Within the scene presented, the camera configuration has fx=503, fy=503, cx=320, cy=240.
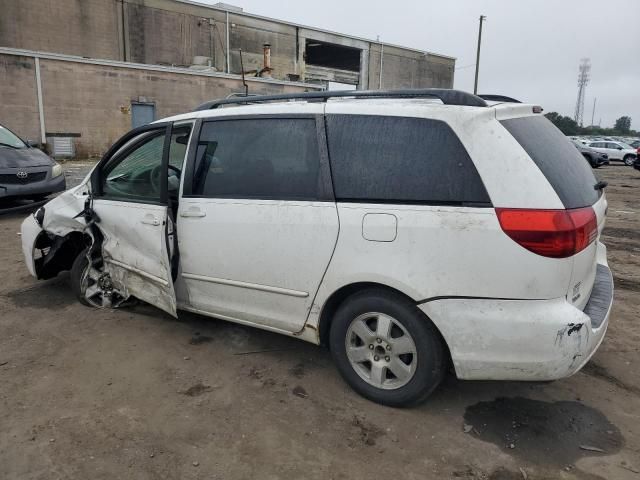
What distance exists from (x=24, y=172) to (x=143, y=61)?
2199 centimetres

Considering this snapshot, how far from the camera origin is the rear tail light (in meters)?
2.39

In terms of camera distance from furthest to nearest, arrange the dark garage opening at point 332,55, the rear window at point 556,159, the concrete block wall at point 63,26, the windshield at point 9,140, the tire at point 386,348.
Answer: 1. the dark garage opening at point 332,55
2. the concrete block wall at point 63,26
3. the windshield at point 9,140
4. the tire at point 386,348
5. the rear window at point 556,159

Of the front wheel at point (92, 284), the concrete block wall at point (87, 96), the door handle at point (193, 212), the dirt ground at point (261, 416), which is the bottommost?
the dirt ground at point (261, 416)

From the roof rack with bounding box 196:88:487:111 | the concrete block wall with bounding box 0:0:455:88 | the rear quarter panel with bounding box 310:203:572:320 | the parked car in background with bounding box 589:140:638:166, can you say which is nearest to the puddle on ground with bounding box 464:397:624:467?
the rear quarter panel with bounding box 310:203:572:320

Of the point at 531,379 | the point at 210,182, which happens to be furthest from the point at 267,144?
the point at 531,379

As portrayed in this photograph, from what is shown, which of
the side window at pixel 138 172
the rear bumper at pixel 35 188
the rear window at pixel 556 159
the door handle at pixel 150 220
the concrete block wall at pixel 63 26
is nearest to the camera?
the rear window at pixel 556 159

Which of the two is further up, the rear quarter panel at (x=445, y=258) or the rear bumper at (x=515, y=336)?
the rear quarter panel at (x=445, y=258)

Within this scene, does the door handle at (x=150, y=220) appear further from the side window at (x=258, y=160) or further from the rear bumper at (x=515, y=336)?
the rear bumper at (x=515, y=336)

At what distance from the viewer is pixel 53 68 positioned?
18484 mm

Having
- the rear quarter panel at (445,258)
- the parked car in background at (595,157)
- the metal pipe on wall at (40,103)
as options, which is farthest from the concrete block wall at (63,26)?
the rear quarter panel at (445,258)

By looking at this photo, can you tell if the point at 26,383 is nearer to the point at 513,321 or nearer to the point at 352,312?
the point at 352,312

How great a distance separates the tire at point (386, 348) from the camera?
2.69m

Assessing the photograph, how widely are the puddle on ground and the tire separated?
0.39 m

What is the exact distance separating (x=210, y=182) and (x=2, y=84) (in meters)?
18.1
